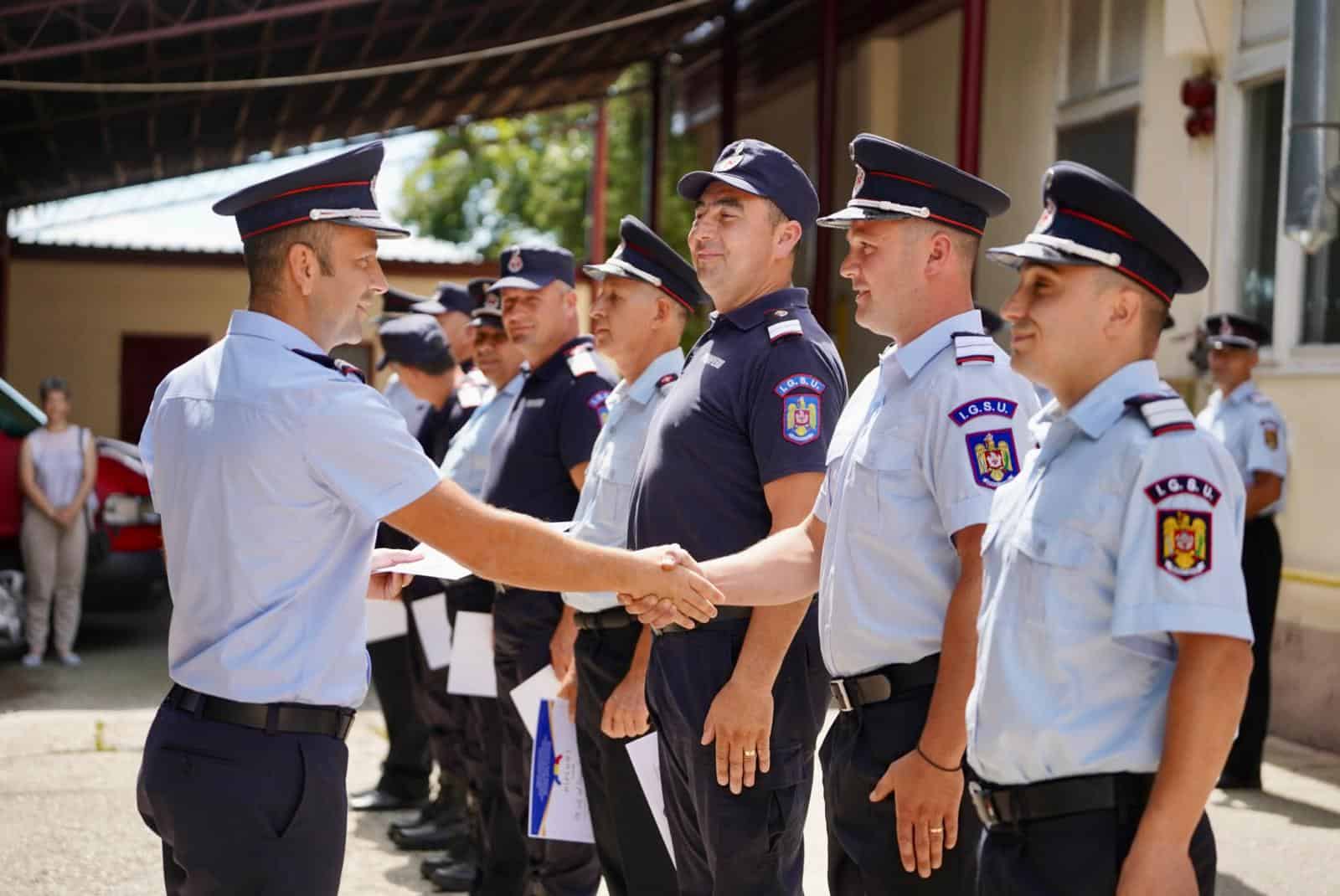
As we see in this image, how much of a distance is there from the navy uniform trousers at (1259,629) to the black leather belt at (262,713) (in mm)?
5193

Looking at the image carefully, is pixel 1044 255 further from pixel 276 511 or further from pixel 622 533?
pixel 622 533

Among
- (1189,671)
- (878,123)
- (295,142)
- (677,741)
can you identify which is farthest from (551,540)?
(295,142)

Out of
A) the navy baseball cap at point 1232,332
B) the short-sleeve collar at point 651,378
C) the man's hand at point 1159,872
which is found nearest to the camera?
the man's hand at point 1159,872

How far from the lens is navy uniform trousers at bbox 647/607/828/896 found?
314cm

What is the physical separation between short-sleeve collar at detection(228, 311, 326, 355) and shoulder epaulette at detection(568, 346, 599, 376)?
2064mm

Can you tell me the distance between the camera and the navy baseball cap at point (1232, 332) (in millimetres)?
7285

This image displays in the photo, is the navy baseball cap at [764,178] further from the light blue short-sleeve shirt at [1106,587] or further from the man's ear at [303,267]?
the light blue short-sleeve shirt at [1106,587]

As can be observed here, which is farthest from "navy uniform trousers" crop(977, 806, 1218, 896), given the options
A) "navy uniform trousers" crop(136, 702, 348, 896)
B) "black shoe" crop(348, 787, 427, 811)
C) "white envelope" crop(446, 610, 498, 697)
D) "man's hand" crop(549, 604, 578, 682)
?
"black shoe" crop(348, 787, 427, 811)

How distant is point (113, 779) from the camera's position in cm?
671

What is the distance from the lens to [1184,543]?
209 centimetres

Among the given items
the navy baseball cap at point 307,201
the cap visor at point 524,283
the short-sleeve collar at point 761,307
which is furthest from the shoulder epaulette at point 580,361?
the navy baseball cap at point 307,201

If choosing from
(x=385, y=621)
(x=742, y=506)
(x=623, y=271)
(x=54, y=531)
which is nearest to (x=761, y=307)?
(x=742, y=506)

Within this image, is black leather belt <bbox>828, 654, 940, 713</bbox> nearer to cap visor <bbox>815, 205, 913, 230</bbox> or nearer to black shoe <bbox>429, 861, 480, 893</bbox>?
A: cap visor <bbox>815, 205, 913, 230</bbox>

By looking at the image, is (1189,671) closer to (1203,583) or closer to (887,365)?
(1203,583)
